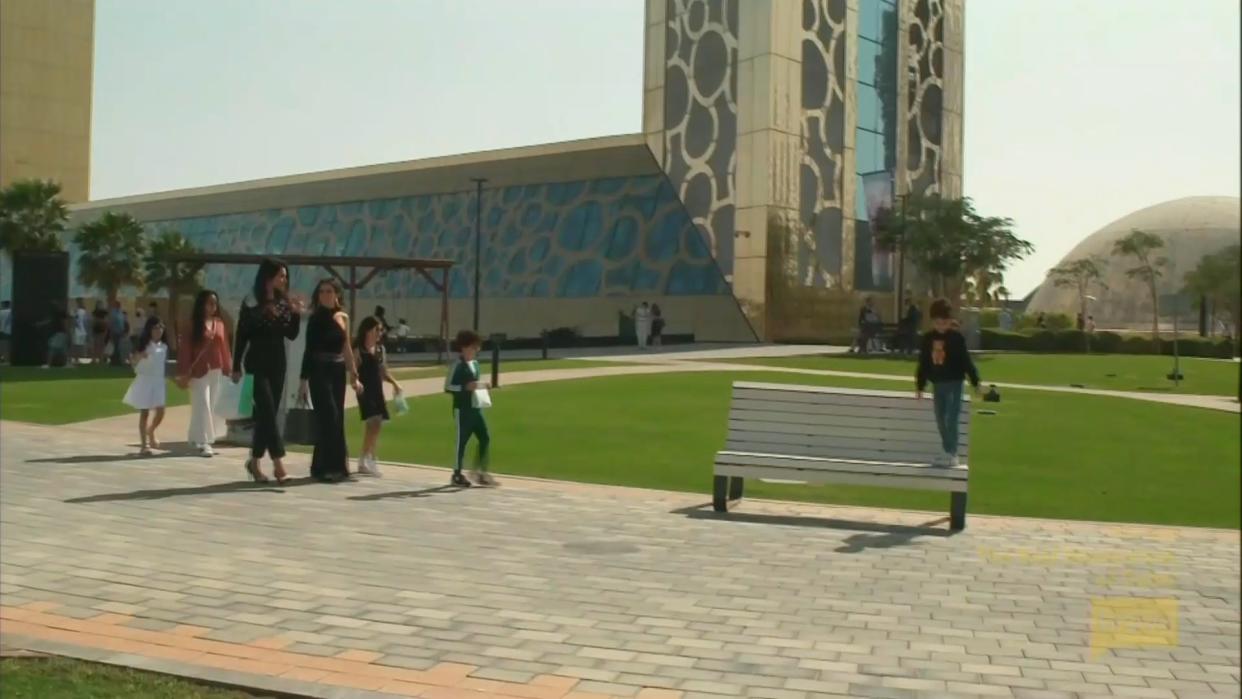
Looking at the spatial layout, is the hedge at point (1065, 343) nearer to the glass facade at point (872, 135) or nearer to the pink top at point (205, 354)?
the glass facade at point (872, 135)

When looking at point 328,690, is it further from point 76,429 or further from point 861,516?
point 76,429

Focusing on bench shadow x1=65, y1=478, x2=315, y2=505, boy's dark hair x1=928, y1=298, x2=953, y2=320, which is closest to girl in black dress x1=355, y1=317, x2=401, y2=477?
bench shadow x1=65, y1=478, x2=315, y2=505

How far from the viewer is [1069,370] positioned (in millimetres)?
30719

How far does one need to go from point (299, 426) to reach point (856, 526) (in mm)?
7141

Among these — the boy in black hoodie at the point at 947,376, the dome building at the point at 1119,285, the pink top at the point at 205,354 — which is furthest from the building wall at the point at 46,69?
the dome building at the point at 1119,285

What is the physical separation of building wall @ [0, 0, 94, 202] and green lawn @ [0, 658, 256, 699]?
3.08 metres

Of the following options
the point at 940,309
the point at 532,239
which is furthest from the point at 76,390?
the point at 532,239

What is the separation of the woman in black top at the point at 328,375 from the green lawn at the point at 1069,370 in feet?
58.0

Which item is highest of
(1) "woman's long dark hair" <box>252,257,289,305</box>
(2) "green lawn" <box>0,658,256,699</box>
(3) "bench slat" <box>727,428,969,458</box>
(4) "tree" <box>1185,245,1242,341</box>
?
(1) "woman's long dark hair" <box>252,257,289,305</box>

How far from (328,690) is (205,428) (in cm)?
900

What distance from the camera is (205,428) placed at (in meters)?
13.2

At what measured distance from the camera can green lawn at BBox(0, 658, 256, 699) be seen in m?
4.85

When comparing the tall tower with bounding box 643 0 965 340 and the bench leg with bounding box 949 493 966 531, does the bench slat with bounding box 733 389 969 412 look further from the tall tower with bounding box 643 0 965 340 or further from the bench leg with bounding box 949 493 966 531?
the tall tower with bounding box 643 0 965 340

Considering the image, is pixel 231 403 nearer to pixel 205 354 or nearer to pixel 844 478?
pixel 205 354
